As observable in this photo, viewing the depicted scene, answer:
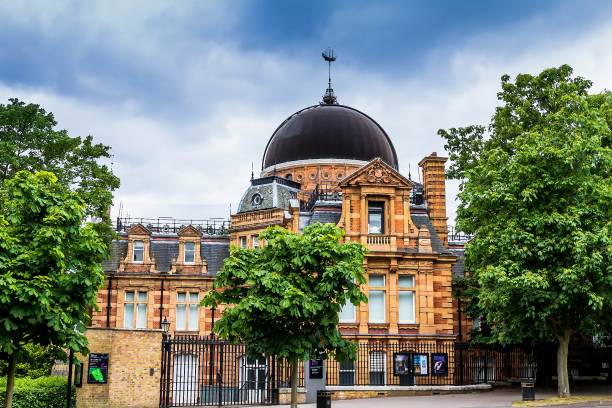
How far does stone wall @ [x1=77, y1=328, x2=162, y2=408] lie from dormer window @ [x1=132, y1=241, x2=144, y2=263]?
2085 centimetres

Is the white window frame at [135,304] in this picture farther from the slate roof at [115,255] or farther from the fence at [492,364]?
the fence at [492,364]

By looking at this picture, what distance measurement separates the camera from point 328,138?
187 ft

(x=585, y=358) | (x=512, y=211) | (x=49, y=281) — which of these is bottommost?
(x=585, y=358)

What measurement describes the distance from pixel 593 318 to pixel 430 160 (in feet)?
53.1

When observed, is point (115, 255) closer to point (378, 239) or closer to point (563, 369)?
point (378, 239)

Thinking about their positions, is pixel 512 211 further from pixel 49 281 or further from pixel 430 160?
pixel 49 281

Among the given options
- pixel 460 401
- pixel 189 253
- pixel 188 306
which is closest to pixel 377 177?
pixel 460 401

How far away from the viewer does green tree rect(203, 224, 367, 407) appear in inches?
900

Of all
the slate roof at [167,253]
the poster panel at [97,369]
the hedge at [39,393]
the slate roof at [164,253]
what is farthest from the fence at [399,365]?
the slate roof at [164,253]

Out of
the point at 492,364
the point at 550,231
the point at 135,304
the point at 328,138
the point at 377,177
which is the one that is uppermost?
the point at 328,138

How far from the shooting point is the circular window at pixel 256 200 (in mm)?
51719

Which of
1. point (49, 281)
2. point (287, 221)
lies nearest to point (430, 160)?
point (287, 221)

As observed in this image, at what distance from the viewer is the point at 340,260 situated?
23.6m

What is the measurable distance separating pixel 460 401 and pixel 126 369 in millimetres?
12914
